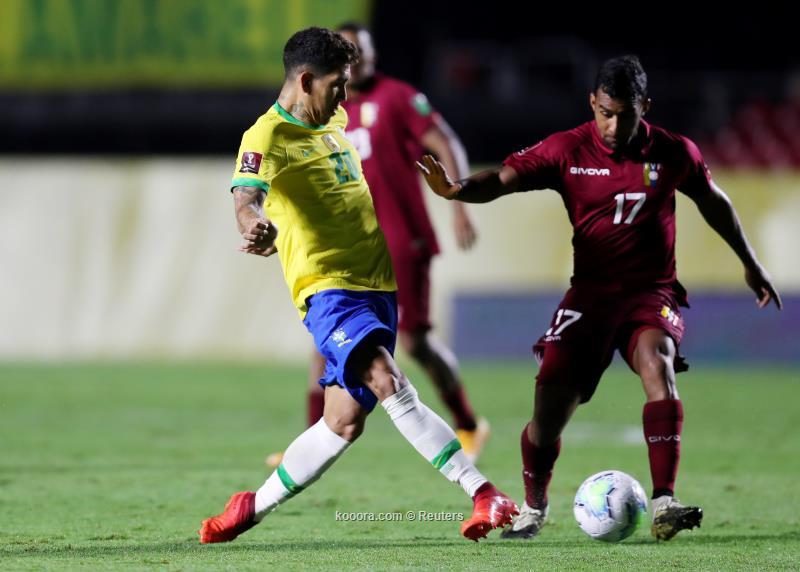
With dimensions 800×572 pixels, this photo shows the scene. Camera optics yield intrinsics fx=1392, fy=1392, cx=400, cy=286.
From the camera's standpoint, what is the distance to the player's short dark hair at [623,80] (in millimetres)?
5078

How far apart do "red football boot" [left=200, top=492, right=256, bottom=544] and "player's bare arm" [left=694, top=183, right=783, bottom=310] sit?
2093 millimetres

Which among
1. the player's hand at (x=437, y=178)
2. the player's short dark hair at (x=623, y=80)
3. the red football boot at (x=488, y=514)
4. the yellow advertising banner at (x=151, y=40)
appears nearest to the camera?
the red football boot at (x=488, y=514)

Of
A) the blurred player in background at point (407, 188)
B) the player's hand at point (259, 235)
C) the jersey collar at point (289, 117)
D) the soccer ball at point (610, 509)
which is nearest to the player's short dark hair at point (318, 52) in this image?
the jersey collar at point (289, 117)

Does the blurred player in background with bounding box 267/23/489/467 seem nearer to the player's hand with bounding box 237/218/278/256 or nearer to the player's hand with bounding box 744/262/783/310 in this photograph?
the player's hand with bounding box 744/262/783/310

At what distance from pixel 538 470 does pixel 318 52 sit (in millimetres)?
1811

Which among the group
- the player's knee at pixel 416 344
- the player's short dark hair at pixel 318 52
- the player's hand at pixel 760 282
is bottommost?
the player's knee at pixel 416 344

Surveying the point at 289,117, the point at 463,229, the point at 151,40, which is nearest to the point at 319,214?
the point at 289,117

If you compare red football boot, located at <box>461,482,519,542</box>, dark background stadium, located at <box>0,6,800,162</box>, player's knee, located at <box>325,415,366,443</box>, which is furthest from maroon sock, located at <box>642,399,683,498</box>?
dark background stadium, located at <box>0,6,800,162</box>

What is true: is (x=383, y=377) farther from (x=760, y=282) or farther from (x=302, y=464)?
(x=760, y=282)

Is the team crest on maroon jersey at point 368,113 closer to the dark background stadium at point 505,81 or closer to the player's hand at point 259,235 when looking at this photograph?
the player's hand at point 259,235

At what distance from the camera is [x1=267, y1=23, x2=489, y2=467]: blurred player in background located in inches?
295

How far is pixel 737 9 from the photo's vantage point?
20.0 meters

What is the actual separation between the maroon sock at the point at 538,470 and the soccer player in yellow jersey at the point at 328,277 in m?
0.60

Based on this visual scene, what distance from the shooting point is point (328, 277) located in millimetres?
5035
